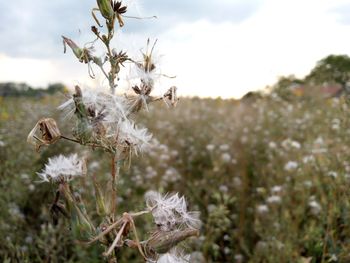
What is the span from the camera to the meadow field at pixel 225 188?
2312 mm

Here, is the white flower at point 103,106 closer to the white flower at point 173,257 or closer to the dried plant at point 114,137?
the dried plant at point 114,137

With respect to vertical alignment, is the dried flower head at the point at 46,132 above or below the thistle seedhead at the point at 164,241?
above

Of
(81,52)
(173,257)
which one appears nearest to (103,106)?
(81,52)

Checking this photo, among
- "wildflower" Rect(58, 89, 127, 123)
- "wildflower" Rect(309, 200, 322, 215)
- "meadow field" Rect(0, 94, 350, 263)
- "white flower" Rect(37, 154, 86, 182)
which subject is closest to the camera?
"wildflower" Rect(58, 89, 127, 123)

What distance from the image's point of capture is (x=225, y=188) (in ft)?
10.8

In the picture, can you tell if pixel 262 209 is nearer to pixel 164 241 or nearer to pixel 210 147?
pixel 210 147

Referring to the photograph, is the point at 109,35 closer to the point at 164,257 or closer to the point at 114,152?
the point at 114,152

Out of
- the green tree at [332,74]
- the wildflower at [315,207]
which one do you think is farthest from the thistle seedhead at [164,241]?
the green tree at [332,74]

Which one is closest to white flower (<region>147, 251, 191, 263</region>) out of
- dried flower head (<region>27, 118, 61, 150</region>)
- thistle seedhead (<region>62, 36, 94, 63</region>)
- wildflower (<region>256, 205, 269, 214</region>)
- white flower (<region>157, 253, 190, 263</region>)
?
white flower (<region>157, 253, 190, 263</region>)

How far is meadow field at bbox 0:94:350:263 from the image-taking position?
2312 mm

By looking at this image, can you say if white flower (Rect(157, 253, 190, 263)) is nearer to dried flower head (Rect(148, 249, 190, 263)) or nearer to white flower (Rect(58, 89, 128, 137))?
dried flower head (Rect(148, 249, 190, 263))

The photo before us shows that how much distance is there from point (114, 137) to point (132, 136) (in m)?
0.04

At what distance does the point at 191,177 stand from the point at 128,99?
2.87m

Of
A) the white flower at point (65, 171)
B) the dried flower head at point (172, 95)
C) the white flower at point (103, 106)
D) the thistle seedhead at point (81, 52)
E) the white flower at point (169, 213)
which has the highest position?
the thistle seedhead at point (81, 52)
